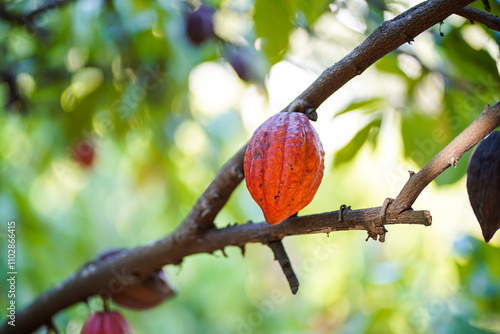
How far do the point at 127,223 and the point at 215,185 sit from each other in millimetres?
2490

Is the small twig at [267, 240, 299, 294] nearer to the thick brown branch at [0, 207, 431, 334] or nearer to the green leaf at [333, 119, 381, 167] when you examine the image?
the thick brown branch at [0, 207, 431, 334]

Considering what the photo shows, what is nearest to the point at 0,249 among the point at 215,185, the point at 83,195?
the point at 83,195

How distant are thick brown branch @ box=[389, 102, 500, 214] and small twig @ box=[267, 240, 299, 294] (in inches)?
7.3

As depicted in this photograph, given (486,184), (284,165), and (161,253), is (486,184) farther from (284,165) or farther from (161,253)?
(161,253)

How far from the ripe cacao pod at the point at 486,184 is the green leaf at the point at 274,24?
537mm

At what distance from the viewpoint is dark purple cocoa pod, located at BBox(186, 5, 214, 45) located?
5.19 feet

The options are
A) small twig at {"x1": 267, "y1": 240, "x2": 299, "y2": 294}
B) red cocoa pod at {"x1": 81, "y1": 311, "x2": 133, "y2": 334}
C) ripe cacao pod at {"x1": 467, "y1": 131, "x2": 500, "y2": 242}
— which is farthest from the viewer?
red cocoa pod at {"x1": 81, "y1": 311, "x2": 133, "y2": 334}

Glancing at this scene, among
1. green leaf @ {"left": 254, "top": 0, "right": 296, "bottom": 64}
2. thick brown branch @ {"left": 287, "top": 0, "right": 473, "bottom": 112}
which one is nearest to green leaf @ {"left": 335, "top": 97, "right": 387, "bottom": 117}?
green leaf @ {"left": 254, "top": 0, "right": 296, "bottom": 64}

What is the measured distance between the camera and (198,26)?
5.19 feet

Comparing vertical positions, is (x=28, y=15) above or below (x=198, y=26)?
above

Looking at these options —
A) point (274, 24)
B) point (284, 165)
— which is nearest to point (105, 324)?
point (284, 165)

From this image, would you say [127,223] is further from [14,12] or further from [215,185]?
[215,185]

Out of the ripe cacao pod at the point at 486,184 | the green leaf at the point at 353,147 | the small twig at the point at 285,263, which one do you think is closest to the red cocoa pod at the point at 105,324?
the small twig at the point at 285,263

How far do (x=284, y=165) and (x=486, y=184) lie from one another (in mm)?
244
